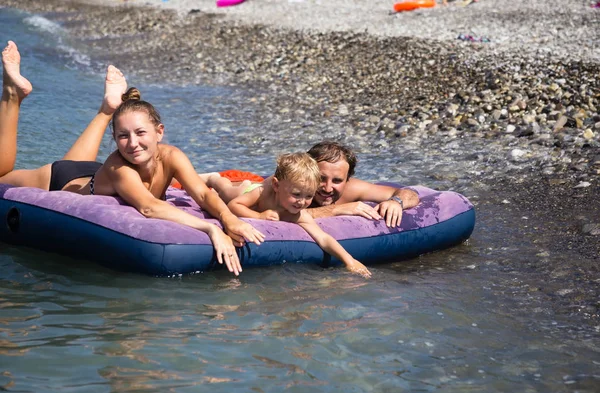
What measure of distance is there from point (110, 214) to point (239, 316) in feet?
3.89

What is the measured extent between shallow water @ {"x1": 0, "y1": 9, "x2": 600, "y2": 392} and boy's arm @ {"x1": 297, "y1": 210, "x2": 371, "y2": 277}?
8 centimetres

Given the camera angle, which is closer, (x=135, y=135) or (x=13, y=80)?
(x=135, y=135)

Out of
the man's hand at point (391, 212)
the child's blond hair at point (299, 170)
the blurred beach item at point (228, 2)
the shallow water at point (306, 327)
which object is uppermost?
the blurred beach item at point (228, 2)

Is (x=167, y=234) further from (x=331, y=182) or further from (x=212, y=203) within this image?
(x=331, y=182)

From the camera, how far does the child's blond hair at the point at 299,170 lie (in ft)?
18.3

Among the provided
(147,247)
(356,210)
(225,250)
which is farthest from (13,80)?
(356,210)

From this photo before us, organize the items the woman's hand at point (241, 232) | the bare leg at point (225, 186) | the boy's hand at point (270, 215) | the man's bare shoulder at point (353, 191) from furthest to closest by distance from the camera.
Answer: the man's bare shoulder at point (353, 191) < the bare leg at point (225, 186) < the boy's hand at point (270, 215) < the woman's hand at point (241, 232)

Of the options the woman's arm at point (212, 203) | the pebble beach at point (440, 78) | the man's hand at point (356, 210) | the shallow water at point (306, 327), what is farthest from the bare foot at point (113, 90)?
the pebble beach at point (440, 78)

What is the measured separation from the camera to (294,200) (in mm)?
5684

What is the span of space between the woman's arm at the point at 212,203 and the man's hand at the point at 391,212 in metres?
1.08

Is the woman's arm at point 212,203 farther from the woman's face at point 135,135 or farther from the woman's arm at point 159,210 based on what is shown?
the woman's face at point 135,135

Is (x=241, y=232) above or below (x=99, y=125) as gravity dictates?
below

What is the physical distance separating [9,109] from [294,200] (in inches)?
104

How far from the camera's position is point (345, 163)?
613 centimetres
